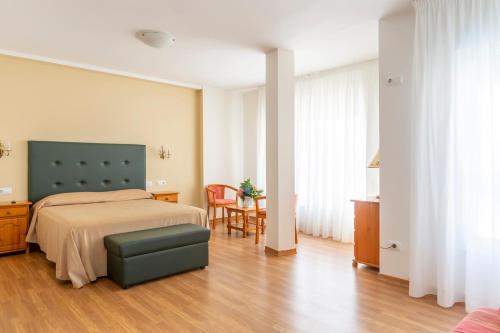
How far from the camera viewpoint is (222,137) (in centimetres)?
667

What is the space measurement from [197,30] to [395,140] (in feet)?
7.72

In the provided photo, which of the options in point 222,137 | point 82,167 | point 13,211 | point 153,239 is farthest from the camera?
point 222,137

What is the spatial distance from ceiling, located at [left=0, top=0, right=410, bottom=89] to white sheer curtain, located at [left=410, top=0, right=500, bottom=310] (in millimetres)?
581

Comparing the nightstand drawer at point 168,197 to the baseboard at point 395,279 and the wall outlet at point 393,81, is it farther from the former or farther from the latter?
the wall outlet at point 393,81

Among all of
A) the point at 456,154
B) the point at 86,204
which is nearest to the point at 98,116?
the point at 86,204

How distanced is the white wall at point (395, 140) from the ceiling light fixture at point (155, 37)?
88.3 inches

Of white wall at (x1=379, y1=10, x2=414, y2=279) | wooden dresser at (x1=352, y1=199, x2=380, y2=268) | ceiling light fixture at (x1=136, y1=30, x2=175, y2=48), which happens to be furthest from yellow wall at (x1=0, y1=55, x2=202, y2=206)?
white wall at (x1=379, y1=10, x2=414, y2=279)

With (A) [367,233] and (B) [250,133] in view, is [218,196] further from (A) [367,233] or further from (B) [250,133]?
(A) [367,233]

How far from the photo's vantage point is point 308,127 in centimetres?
555

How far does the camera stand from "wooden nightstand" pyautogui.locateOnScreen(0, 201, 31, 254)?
161 inches

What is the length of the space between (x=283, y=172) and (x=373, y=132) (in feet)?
4.82

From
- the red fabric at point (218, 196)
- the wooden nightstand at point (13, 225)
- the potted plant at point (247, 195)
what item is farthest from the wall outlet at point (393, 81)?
the wooden nightstand at point (13, 225)

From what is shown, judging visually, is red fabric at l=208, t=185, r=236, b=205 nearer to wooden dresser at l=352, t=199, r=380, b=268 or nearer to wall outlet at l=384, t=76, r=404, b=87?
wooden dresser at l=352, t=199, r=380, b=268

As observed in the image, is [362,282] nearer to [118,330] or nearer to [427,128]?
[427,128]
